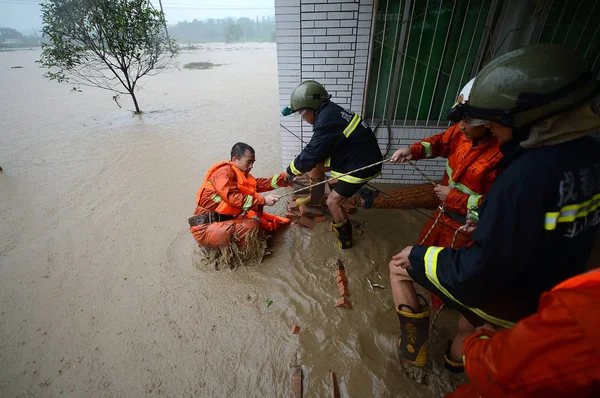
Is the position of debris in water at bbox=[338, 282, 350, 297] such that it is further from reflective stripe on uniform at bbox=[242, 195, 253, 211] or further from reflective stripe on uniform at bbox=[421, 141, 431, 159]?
reflective stripe on uniform at bbox=[421, 141, 431, 159]

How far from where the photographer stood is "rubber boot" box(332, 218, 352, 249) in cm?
325

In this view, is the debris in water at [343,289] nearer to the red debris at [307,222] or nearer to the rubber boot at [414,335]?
the rubber boot at [414,335]

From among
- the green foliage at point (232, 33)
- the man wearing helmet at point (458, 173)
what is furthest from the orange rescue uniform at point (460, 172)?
the green foliage at point (232, 33)

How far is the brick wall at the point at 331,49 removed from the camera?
355 cm

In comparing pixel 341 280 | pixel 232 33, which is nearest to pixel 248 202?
pixel 341 280

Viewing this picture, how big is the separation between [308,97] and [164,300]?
272 centimetres

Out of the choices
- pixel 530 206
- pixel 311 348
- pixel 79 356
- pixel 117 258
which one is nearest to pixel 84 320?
pixel 79 356

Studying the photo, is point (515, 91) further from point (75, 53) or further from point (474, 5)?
point (75, 53)

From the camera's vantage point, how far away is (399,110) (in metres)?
4.23

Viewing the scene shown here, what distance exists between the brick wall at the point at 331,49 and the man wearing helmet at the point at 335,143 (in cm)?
104

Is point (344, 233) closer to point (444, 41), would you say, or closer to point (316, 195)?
point (316, 195)

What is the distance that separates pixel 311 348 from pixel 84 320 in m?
2.32

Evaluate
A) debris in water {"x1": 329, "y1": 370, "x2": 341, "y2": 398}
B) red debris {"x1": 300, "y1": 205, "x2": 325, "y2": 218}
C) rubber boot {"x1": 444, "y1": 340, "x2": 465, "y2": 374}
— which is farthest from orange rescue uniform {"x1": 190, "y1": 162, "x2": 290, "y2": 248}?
rubber boot {"x1": 444, "y1": 340, "x2": 465, "y2": 374}

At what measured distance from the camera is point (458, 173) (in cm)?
226
